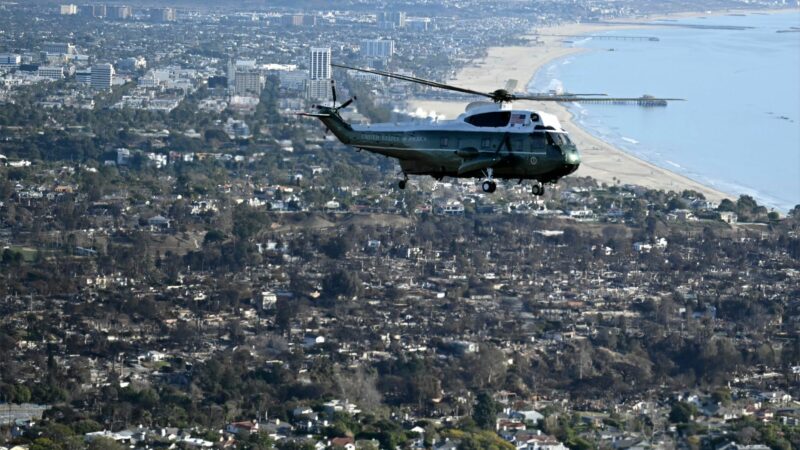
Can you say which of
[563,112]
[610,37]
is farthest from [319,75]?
[610,37]

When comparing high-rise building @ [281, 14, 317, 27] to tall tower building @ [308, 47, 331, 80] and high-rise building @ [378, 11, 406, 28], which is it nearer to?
high-rise building @ [378, 11, 406, 28]

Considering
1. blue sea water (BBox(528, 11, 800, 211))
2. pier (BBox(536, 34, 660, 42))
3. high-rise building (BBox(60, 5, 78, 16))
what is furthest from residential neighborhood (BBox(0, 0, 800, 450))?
high-rise building (BBox(60, 5, 78, 16))

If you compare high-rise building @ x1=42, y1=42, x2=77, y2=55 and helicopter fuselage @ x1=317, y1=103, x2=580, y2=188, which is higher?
helicopter fuselage @ x1=317, y1=103, x2=580, y2=188

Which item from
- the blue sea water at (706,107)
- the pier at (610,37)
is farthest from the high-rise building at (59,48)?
the pier at (610,37)

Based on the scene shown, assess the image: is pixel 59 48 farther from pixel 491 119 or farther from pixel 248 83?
pixel 491 119

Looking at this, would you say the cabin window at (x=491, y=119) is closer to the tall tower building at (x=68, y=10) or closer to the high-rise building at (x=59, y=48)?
the high-rise building at (x=59, y=48)
